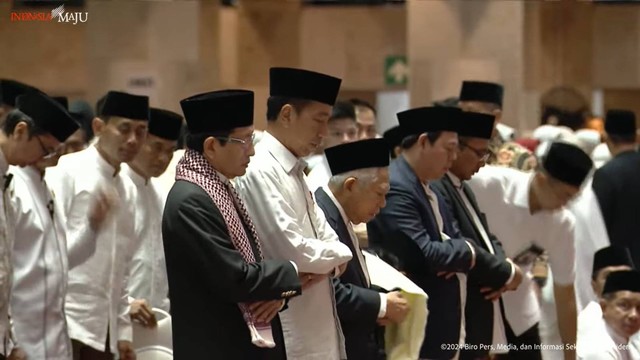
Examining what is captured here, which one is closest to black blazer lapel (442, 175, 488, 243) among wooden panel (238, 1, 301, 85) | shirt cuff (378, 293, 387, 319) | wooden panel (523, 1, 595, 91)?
shirt cuff (378, 293, 387, 319)

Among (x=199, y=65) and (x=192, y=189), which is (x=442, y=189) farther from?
(x=199, y=65)

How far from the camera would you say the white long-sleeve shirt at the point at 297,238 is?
466 centimetres

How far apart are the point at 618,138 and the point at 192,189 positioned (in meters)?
4.78

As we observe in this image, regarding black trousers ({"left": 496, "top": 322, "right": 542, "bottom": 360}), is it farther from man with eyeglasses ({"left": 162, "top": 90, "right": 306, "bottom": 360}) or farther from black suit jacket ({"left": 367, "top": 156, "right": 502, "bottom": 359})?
man with eyeglasses ({"left": 162, "top": 90, "right": 306, "bottom": 360})

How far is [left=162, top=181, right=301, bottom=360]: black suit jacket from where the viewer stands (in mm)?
4254

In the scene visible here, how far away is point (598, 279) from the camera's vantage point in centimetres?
675

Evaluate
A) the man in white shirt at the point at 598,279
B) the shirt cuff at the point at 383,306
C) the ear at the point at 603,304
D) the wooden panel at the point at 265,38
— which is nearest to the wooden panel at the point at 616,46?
the wooden panel at the point at 265,38

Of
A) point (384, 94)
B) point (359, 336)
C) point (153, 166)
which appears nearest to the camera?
point (359, 336)

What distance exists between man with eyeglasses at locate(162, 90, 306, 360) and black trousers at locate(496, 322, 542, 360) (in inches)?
92.1

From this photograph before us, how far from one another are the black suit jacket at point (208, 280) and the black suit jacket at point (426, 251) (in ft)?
4.51

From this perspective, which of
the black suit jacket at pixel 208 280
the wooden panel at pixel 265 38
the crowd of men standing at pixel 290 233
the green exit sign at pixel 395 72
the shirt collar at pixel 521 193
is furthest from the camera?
the green exit sign at pixel 395 72

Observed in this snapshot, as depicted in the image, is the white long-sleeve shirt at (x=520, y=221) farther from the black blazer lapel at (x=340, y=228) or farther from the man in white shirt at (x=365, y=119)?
the black blazer lapel at (x=340, y=228)

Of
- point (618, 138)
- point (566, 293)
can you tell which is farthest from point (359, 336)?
point (618, 138)

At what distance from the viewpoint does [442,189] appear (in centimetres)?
610
